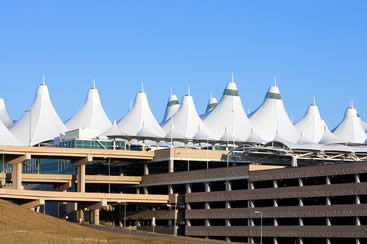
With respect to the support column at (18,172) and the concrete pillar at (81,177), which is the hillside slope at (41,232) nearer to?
the support column at (18,172)

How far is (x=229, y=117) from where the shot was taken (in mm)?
138750

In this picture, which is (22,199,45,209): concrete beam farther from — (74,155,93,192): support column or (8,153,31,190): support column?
(74,155,93,192): support column

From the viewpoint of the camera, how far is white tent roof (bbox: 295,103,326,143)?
151375 mm

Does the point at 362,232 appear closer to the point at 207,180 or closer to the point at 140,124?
the point at 207,180

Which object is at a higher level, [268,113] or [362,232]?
[268,113]

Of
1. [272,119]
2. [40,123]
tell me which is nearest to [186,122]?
[272,119]

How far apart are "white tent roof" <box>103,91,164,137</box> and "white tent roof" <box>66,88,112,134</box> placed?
224 inches

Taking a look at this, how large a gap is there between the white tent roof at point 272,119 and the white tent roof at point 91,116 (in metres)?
24.5

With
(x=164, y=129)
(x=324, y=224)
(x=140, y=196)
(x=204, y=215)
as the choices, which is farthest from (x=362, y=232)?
(x=164, y=129)

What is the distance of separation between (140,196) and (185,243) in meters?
25.9

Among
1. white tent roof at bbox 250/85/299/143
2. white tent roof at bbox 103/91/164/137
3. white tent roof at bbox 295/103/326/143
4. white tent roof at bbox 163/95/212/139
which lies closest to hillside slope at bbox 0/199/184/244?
white tent roof at bbox 103/91/164/137

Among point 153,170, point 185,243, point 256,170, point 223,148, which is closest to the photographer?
point 185,243

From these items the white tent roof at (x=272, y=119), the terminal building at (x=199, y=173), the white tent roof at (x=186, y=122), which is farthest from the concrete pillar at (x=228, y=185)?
the white tent roof at (x=272, y=119)

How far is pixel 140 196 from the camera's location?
108 m
